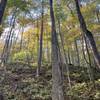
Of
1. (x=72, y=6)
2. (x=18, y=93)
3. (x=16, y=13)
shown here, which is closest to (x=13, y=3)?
(x=16, y=13)

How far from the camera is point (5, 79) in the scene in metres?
14.4

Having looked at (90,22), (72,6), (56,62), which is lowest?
(56,62)

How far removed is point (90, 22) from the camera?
1473 cm

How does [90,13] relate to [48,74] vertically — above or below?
above

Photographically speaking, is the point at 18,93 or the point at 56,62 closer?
the point at 56,62

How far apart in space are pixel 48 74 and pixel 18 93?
4486mm

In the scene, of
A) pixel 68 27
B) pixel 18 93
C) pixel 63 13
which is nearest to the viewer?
pixel 18 93

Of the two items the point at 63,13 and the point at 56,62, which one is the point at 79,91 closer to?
the point at 56,62

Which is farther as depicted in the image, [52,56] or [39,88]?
[39,88]

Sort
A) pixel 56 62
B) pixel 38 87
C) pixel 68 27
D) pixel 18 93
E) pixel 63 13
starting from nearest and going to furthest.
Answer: pixel 56 62, pixel 18 93, pixel 38 87, pixel 63 13, pixel 68 27

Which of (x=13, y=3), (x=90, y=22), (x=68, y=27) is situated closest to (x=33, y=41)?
(x=68, y=27)

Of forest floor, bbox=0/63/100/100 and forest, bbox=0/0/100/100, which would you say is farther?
forest floor, bbox=0/63/100/100

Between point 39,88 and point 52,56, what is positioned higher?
point 52,56

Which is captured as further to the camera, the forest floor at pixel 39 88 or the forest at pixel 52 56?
the forest floor at pixel 39 88
